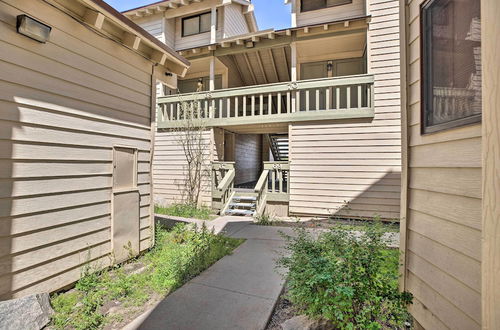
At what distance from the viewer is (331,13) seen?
7285 millimetres

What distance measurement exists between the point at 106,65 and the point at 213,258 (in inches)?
122

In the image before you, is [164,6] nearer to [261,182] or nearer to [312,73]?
[312,73]

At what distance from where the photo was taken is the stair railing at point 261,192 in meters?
6.43

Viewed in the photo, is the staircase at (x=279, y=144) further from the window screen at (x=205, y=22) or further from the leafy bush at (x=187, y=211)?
the window screen at (x=205, y=22)

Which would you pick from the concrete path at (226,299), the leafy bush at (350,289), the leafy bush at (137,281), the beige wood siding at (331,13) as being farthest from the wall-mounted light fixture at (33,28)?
the beige wood siding at (331,13)

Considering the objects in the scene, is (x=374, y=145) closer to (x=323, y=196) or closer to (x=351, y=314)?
(x=323, y=196)

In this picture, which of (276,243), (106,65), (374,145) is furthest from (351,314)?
(374,145)

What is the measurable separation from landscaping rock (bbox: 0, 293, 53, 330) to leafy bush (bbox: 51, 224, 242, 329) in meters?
0.11

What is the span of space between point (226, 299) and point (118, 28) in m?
3.76

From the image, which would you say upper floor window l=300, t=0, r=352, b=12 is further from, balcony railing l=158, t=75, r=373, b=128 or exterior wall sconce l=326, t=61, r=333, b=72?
balcony railing l=158, t=75, r=373, b=128

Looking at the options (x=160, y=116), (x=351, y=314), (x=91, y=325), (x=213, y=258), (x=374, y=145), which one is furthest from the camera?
(x=160, y=116)

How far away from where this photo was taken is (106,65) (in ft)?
10.6

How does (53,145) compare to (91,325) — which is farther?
(53,145)

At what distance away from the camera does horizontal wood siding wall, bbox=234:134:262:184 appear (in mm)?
10235
